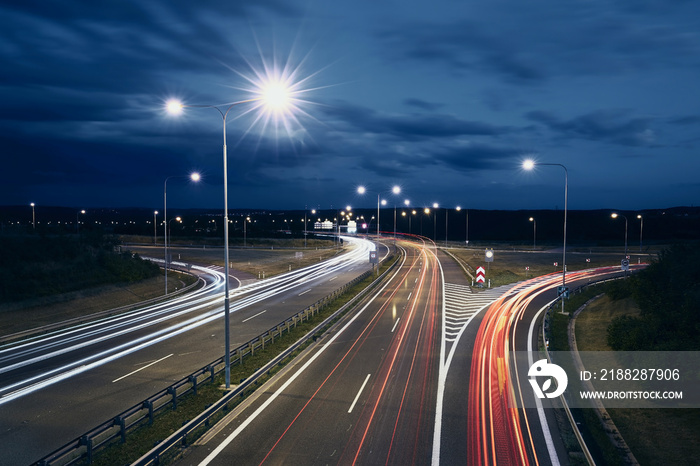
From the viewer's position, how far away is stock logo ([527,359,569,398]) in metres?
15.5

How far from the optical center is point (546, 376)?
17.2 m

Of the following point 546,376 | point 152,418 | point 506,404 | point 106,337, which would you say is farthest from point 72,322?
point 546,376

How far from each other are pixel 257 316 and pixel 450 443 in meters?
21.0

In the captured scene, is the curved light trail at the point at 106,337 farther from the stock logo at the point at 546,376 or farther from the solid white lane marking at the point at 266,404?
the stock logo at the point at 546,376

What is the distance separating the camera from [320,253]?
8188 cm

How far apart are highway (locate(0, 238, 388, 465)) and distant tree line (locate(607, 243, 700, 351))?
1973cm

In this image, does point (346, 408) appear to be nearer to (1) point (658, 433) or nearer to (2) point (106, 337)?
(1) point (658, 433)

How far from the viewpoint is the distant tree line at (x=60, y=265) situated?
34.4 metres

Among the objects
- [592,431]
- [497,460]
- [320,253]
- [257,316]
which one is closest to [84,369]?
[257,316]

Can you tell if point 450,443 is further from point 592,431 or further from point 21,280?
point 21,280

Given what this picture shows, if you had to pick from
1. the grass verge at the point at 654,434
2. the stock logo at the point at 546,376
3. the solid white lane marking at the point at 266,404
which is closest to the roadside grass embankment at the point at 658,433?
the grass verge at the point at 654,434

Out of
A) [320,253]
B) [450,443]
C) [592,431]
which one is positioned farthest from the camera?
[320,253]

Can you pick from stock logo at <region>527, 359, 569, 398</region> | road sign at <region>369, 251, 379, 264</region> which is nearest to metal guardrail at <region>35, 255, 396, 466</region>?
stock logo at <region>527, 359, 569, 398</region>

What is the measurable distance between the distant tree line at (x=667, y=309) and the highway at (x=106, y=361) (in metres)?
19.7
